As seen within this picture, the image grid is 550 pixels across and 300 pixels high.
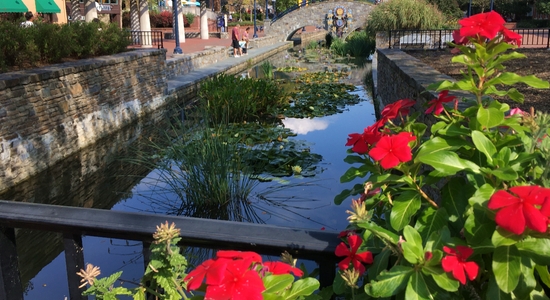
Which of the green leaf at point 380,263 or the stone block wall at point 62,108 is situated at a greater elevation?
the green leaf at point 380,263

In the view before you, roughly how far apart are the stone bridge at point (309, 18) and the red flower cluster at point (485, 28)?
36.7 meters

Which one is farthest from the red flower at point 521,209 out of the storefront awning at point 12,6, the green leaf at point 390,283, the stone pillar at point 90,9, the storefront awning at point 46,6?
the storefront awning at point 46,6

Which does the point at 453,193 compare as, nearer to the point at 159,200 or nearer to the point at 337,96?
the point at 159,200

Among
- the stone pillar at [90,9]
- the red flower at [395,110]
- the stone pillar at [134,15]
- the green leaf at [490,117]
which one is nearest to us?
the green leaf at [490,117]

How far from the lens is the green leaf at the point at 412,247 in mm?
1106

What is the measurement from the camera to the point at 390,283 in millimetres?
1124

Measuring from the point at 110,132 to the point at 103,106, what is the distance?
0.48 meters

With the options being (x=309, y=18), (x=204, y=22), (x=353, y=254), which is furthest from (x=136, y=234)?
(x=309, y=18)

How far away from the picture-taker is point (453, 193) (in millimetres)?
1377

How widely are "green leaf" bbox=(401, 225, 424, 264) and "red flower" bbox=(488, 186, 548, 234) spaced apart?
0.65ft

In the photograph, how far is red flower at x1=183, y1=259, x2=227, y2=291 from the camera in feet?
3.39

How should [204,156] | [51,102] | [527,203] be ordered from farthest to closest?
[51,102] < [204,156] < [527,203]

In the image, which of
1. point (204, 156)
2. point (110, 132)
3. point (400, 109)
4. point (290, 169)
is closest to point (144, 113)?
point (110, 132)

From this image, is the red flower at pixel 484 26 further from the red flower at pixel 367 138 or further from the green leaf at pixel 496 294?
the green leaf at pixel 496 294
